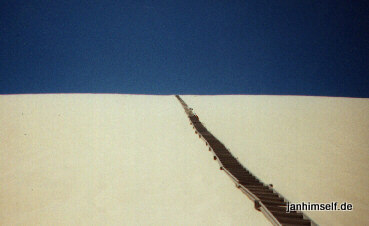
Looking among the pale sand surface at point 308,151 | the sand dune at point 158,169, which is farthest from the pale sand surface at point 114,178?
the pale sand surface at point 308,151

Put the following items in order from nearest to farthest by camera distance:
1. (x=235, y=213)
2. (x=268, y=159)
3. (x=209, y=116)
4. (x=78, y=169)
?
(x=235, y=213) → (x=78, y=169) → (x=268, y=159) → (x=209, y=116)

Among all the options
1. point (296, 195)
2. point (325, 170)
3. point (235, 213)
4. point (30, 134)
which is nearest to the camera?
point (235, 213)

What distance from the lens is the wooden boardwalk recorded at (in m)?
5.03

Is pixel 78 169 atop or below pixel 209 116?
below

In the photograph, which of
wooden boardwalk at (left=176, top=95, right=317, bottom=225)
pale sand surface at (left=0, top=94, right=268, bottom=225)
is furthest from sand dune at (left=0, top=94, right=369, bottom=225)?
wooden boardwalk at (left=176, top=95, right=317, bottom=225)

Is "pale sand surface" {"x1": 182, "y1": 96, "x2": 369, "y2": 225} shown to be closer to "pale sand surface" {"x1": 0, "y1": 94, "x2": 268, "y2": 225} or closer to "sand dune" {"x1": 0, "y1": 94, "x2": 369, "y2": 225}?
"sand dune" {"x1": 0, "y1": 94, "x2": 369, "y2": 225}

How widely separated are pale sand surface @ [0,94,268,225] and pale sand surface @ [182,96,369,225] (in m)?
0.17

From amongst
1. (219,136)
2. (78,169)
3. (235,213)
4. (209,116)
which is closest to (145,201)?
(235,213)

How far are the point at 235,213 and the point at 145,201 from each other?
7.70ft

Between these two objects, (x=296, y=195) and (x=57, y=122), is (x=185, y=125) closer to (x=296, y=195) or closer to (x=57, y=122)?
(x=57, y=122)

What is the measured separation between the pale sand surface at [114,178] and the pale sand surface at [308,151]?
0.17 meters

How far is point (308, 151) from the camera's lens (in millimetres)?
10133

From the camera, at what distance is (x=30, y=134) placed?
1098 centimetres

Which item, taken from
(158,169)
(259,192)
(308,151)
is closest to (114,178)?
(158,169)
